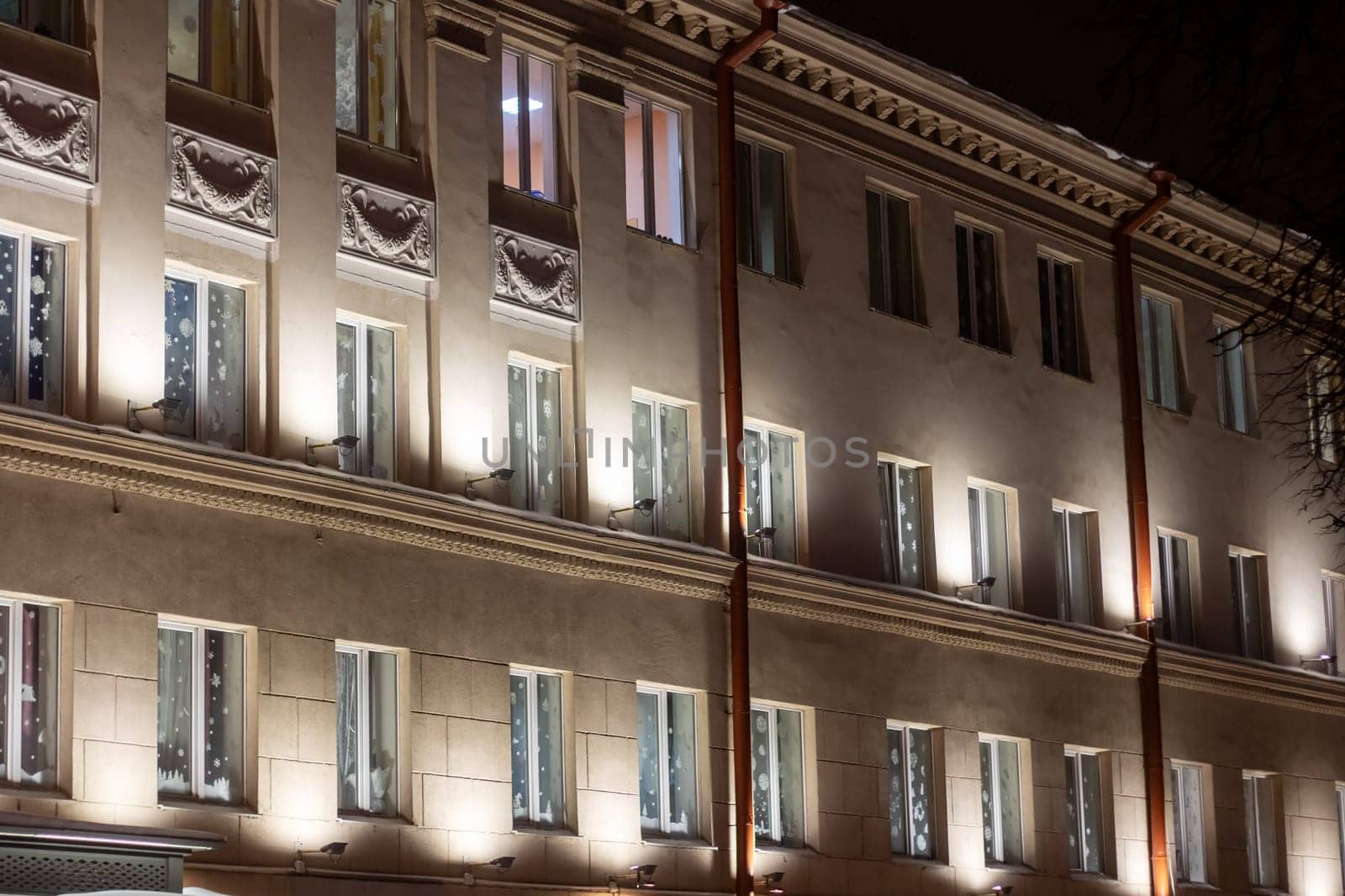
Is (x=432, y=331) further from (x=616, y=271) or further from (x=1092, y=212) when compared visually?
(x=1092, y=212)

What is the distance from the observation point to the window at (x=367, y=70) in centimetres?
2430

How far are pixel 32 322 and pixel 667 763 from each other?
9.63 meters

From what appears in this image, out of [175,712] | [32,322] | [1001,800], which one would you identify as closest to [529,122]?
[32,322]

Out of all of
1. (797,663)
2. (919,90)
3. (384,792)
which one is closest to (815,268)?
(919,90)

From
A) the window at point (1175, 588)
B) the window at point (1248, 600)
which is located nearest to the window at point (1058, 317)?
the window at point (1175, 588)

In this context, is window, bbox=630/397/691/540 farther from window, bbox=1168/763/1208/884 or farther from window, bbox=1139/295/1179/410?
window, bbox=1139/295/1179/410

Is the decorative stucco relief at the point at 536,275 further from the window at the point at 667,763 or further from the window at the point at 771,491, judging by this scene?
the window at the point at 667,763

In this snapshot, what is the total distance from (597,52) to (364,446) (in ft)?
21.1

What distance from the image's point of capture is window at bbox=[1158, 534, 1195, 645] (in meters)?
35.6

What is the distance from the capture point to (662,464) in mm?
27188

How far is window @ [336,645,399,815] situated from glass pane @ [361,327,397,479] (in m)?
2.10

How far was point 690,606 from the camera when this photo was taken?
2655 cm

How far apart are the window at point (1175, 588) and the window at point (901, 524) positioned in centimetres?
641

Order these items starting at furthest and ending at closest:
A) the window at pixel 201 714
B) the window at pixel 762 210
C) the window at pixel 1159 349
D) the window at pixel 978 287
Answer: the window at pixel 1159 349 → the window at pixel 978 287 → the window at pixel 762 210 → the window at pixel 201 714
